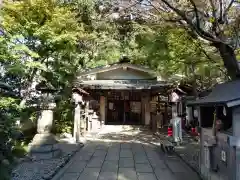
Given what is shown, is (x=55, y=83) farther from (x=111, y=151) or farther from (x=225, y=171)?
(x=225, y=171)

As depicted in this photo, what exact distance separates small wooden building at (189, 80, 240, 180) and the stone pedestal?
544cm

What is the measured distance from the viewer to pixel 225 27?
28.2 ft

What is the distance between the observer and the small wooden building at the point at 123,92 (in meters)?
18.5

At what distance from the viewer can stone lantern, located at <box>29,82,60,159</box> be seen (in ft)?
32.0

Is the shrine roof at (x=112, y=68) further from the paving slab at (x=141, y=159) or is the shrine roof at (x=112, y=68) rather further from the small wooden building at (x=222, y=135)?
the small wooden building at (x=222, y=135)

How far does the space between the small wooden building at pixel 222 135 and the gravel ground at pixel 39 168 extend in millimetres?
4215

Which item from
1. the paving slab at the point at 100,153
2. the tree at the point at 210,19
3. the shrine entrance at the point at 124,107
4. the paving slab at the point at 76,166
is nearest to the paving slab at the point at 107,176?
the paving slab at the point at 76,166

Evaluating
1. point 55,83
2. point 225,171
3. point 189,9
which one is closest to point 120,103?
point 55,83

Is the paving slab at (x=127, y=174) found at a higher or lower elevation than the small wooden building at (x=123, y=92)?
lower

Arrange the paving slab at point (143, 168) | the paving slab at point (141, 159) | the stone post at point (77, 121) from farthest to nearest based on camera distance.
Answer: the stone post at point (77, 121), the paving slab at point (141, 159), the paving slab at point (143, 168)

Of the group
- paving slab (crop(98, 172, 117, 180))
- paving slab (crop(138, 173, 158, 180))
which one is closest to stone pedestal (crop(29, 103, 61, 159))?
paving slab (crop(98, 172, 117, 180))

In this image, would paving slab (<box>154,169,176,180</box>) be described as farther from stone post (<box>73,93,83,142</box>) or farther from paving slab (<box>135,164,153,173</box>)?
stone post (<box>73,93,83,142</box>)

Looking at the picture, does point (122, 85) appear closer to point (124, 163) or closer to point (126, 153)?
point (126, 153)

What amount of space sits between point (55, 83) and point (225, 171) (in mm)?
11047
